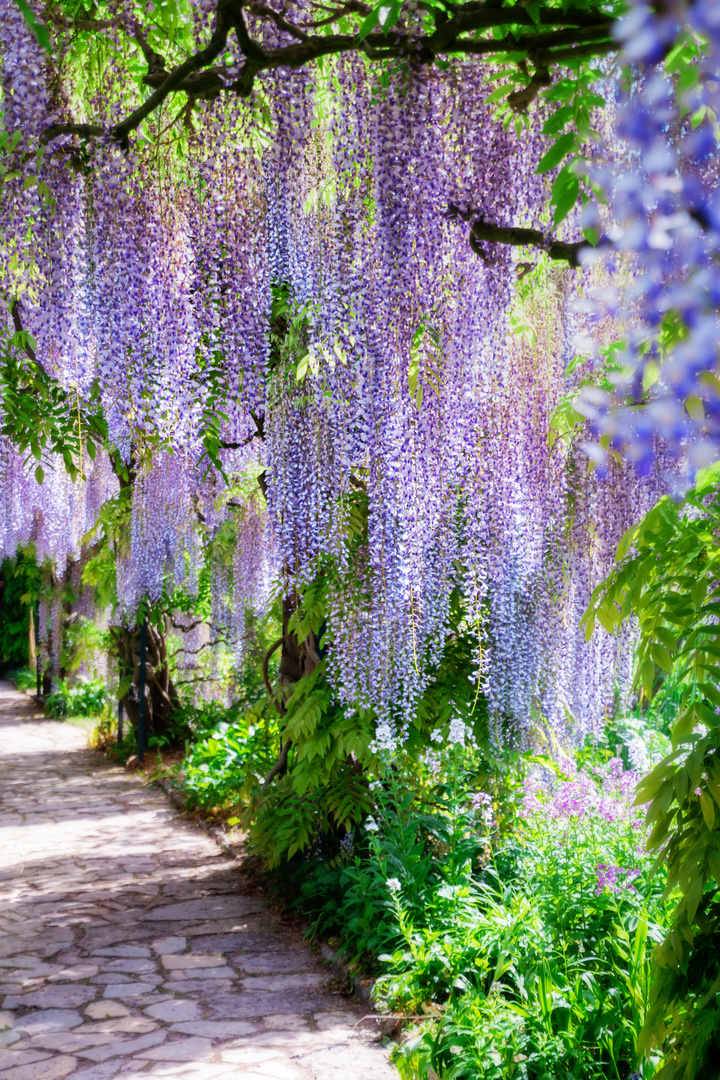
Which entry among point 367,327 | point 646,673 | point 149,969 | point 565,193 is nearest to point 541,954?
Result: point 646,673

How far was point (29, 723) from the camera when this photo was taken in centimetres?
1215

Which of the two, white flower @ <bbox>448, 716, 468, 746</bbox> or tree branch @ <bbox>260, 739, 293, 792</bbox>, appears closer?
white flower @ <bbox>448, 716, 468, 746</bbox>

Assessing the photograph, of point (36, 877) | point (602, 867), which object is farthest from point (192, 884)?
point (602, 867)

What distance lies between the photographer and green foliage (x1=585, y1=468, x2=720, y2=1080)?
1.77m

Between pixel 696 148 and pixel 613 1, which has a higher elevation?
pixel 613 1

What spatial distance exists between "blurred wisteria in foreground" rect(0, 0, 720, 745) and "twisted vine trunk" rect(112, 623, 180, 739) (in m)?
5.02

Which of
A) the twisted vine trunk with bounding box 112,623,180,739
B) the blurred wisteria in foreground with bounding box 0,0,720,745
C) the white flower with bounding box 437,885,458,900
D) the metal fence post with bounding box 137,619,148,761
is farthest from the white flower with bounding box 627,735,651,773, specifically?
the twisted vine trunk with bounding box 112,623,180,739

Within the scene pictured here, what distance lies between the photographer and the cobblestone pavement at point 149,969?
336cm

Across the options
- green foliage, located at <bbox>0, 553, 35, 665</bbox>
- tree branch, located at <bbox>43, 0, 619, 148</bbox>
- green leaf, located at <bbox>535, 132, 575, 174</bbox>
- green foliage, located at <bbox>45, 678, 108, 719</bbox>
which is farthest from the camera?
green foliage, located at <bbox>0, 553, 35, 665</bbox>

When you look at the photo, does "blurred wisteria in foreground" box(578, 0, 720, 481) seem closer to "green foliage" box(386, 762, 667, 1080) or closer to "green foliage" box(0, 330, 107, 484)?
"green foliage" box(386, 762, 667, 1080)

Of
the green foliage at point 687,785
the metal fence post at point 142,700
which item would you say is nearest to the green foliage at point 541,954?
the green foliage at point 687,785

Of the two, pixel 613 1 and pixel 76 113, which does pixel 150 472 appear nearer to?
pixel 76 113

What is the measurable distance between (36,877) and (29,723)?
6861 millimetres

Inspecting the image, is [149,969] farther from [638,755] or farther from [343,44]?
[343,44]
